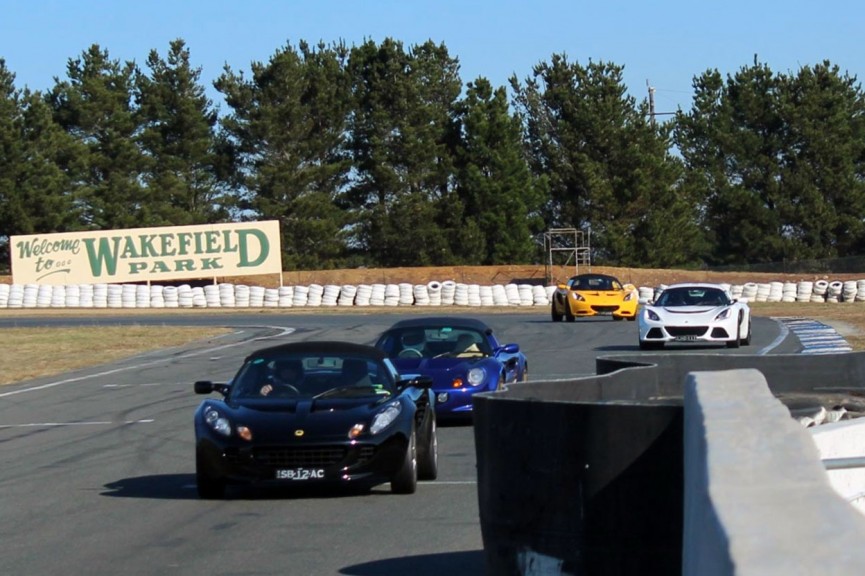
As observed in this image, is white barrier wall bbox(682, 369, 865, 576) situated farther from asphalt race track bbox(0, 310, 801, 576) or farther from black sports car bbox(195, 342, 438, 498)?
black sports car bbox(195, 342, 438, 498)

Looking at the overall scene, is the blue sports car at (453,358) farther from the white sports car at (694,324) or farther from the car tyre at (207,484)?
the white sports car at (694,324)

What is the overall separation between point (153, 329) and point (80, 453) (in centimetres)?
2781

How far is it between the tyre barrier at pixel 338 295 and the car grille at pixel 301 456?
1710 inches

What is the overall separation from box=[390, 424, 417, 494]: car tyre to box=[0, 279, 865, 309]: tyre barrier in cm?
4300

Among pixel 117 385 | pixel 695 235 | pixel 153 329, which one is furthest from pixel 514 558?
pixel 695 235

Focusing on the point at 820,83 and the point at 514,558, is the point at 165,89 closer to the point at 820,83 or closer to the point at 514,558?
the point at 820,83

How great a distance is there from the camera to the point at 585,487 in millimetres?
6012

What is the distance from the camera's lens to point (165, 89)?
82.4 m

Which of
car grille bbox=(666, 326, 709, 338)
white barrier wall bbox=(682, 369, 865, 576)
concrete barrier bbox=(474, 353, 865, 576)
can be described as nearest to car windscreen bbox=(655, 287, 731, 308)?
car grille bbox=(666, 326, 709, 338)

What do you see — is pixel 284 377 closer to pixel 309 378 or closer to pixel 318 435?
pixel 309 378

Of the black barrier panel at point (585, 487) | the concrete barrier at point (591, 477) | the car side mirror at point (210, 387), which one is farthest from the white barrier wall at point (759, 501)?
the car side mirror at point (210, 387)

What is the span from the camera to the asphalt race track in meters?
8.19

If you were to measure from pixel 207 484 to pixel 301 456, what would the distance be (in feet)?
2.56

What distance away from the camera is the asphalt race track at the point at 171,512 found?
819cm
